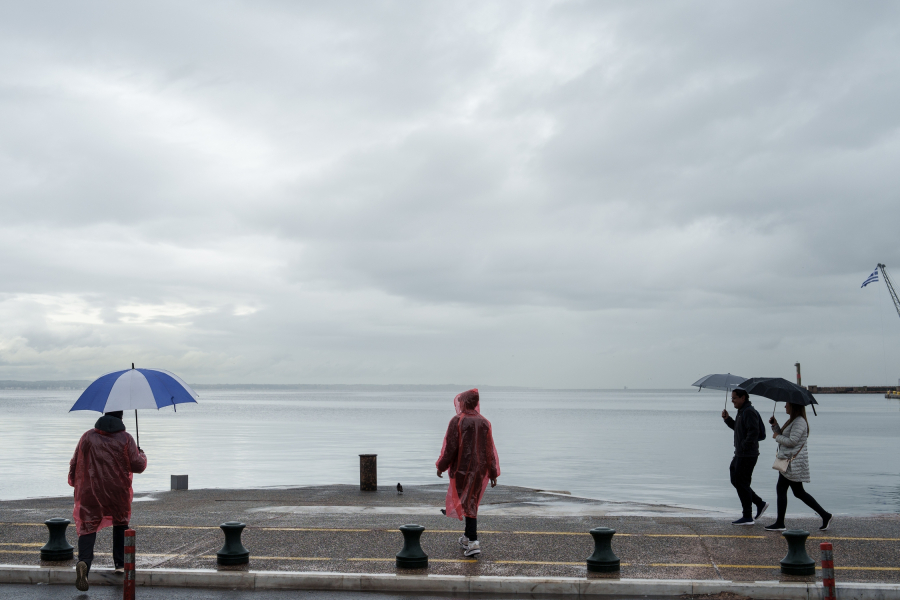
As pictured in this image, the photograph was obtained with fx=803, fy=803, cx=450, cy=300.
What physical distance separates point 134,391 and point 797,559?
6799 mm

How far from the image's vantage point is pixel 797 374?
124875 mm

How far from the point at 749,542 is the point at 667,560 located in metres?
1.69

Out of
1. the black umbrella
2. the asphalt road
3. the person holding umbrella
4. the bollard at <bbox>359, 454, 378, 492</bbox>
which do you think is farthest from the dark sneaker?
the bollard at <bbox>359, 454, 378, 492</bbox>

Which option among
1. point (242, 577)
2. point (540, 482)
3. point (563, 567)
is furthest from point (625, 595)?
point (540, 482)

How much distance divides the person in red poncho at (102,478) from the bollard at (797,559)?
6477 mm

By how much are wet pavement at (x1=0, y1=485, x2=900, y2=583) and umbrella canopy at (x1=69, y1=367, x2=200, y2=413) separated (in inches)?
69.7

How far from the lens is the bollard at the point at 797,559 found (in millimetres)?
7758

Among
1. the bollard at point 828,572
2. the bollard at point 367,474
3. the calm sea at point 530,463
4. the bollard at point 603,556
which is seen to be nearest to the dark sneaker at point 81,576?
the bollard at point 603,556

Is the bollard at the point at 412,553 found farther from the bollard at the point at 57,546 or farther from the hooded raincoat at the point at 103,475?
the bollard at the point at 57,546

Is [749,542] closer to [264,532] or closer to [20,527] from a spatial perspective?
[264,532]

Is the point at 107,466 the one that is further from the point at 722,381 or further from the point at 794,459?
the point at 722,381

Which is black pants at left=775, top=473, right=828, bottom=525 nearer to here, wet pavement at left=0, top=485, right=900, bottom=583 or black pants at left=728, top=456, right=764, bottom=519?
wet pavement at left=0, top=485, right=900, bottom=583

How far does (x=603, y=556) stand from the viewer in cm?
800

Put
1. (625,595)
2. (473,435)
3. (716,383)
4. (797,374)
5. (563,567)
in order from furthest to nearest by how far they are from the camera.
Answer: (797,374) → (716,383) → (473,435) → (563,567) → (625,595)
